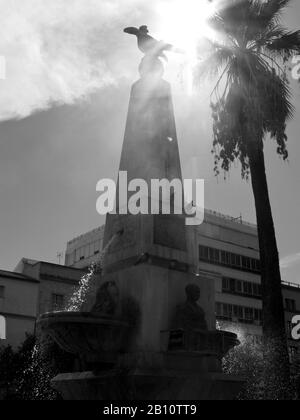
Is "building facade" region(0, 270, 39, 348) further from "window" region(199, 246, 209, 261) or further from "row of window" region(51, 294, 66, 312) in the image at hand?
"window" region(199, 246, 209, 261)

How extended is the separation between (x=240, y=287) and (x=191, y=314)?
36283mm

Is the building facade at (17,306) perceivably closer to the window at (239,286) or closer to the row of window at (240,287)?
the row of window at (240,287)

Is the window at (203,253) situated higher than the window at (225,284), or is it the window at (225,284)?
the window at (203,253)

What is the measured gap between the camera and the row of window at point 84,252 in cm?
5410

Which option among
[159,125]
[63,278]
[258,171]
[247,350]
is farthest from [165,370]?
[63,278]

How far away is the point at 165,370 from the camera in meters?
7.39

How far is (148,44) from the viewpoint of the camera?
414 inches

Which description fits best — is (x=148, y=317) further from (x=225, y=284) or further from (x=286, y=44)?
(x=225, y=284)

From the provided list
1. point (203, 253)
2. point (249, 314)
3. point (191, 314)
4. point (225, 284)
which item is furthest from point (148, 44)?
point (249, 314)

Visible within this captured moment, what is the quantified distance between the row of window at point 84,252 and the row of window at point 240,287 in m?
15.2

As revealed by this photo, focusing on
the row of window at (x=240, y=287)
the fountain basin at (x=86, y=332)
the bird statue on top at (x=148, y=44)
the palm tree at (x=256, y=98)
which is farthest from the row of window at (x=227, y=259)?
the fountain basin at (x=86, y=332)

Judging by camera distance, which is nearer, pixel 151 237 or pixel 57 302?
pixel 151 237

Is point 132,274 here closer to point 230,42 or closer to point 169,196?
point 169,196
